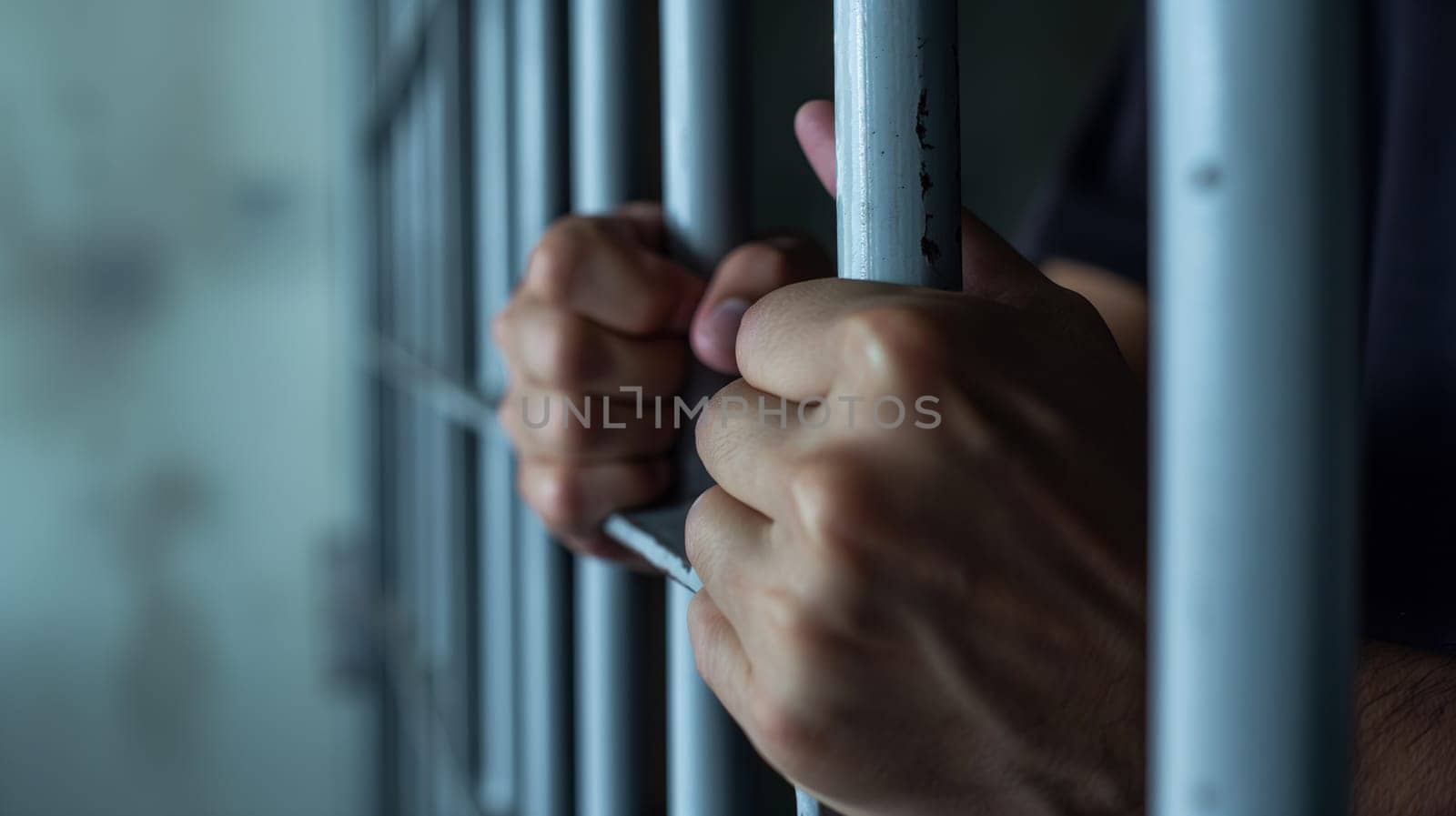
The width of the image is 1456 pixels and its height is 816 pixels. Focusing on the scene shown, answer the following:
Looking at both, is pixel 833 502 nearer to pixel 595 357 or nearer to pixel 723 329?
pixel 723 329

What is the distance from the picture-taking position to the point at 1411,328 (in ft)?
2.18

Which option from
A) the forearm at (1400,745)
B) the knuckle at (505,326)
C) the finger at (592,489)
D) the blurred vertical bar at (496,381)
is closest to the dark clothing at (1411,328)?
the forearm at (1400,745)

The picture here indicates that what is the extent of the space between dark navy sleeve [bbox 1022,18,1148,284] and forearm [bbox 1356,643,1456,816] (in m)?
0.64

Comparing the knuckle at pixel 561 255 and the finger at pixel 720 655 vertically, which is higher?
the knuckle at pixel 561 255

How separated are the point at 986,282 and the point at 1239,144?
0.54ft

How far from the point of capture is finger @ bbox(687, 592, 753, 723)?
1.16 feet

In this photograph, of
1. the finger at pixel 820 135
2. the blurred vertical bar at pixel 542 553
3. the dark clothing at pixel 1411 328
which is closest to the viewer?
the finger at pixel 820 135

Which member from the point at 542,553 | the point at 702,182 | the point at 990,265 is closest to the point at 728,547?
the point at 990,265

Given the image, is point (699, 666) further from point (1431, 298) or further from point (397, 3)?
point (397, 3)

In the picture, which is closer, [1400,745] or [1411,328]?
[1400,745]

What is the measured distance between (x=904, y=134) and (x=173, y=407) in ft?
6.42

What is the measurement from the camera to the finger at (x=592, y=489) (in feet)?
2.00

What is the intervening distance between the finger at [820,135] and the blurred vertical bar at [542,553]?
360 millimetres

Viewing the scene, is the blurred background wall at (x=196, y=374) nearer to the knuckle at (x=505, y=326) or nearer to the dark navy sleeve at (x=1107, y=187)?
the dark navy sleeve at (x=1107, y=187)
